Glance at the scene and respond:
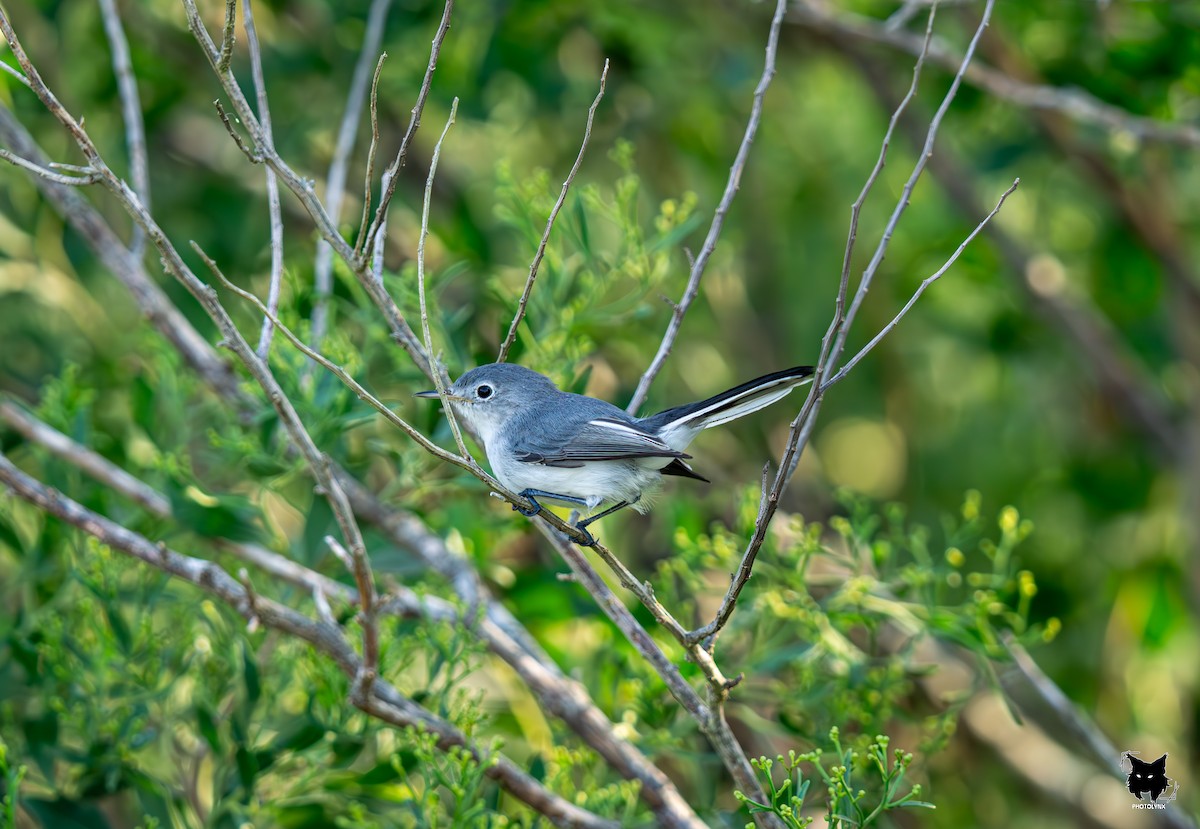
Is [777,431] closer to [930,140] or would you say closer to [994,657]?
[994,657]

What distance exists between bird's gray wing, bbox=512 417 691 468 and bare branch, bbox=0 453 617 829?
26.3 inches

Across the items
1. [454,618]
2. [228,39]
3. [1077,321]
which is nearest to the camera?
[228,39]

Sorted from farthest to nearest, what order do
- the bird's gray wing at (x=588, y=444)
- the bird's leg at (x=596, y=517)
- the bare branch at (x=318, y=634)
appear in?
the bird's gray wing at (x=588, y=444), the bare branch at (x=318, y=634), the bird's leg at (x=596, y=517)

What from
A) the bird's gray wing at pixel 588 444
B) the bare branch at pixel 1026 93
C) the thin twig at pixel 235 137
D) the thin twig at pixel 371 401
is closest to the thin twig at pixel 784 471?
the thin twig at pixel 371 401

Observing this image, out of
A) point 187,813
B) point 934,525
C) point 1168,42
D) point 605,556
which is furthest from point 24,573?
point 1168,42

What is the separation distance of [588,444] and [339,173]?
4.27 ft

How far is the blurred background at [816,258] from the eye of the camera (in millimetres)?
4293

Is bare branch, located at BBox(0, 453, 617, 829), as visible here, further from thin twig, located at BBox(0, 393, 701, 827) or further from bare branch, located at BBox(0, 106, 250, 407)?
bare branch, located at BBox(0, 106, 250, 407)

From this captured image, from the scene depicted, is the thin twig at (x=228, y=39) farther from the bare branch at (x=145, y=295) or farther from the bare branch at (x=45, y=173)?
the bare branch at (x=145, y=295)

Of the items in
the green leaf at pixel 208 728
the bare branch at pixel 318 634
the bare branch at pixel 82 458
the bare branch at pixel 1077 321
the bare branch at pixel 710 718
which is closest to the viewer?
the bare branch at pixel 710 718

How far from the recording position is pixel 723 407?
2736 millimetres

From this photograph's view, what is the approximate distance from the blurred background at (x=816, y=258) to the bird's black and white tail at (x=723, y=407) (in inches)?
30.1

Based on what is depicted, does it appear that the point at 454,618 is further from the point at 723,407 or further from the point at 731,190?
the point at 731,190

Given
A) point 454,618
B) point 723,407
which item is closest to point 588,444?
point 723,407
